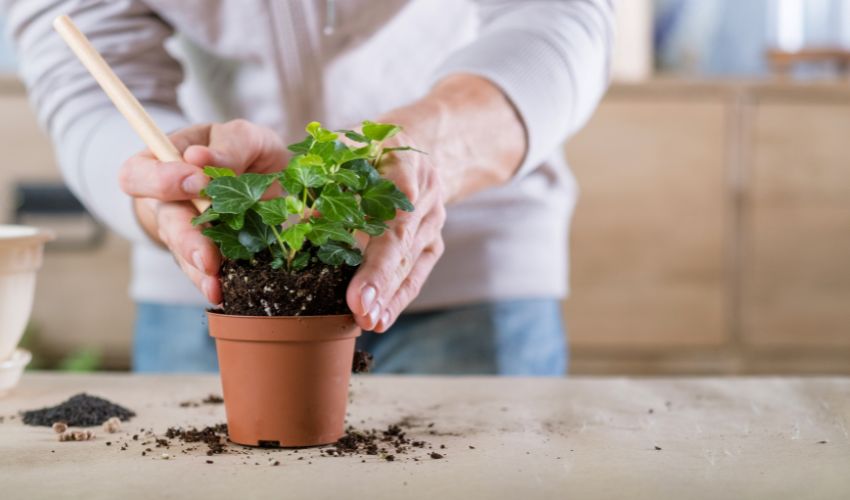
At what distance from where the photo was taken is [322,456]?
88cm

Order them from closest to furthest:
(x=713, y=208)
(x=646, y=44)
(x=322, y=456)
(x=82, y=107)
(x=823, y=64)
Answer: (x=322, y=456) → (x=82, y=107) → (x=713, y=208) → (x=646, y=44) → (x=823, y=64)

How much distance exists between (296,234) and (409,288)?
16 cm

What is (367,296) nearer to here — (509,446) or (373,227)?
(373,227)

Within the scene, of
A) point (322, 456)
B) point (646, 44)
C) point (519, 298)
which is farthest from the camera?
point (646, 44)

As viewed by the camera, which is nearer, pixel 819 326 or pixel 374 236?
pixel 374 236

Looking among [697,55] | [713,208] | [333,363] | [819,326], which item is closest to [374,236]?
[333,363]

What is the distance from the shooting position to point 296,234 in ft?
2.78

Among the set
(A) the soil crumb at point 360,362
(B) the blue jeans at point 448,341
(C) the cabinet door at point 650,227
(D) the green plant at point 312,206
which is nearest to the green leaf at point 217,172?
(D) the green plant at point 312,206

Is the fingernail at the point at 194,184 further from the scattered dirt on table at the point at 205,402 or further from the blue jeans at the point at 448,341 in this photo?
the blue jeans at the point at 448,341

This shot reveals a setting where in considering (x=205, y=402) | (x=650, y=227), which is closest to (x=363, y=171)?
(x=205, y=402)

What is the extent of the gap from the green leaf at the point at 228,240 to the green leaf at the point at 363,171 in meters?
0.11

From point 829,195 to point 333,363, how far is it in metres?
2.23

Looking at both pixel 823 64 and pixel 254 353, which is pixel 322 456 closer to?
pixel 254 353

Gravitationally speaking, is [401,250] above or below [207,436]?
above
